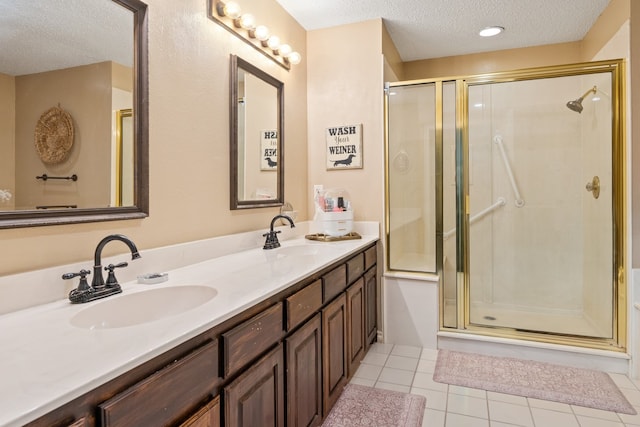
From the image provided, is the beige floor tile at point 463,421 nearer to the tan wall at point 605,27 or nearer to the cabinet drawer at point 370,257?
the cabinet drawer at point 370,257

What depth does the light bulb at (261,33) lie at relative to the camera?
7.18ft

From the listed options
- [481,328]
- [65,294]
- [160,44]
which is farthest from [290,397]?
[481,328]

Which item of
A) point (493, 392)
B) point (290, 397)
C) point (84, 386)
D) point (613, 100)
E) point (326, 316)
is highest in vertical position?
point (613, 100)

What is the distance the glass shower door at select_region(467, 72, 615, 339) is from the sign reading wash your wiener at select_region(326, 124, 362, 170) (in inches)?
32.4

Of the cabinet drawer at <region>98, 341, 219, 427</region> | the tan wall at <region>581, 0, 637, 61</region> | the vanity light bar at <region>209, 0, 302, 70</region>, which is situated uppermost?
the tan wall at <region>581, 0, 637, 61</region>

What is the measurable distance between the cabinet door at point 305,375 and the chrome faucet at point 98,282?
0.61 meters

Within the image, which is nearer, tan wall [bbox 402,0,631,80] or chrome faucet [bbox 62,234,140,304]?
chrome faucet [bbox 62,234,140,304]

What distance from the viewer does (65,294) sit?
116 centimetres

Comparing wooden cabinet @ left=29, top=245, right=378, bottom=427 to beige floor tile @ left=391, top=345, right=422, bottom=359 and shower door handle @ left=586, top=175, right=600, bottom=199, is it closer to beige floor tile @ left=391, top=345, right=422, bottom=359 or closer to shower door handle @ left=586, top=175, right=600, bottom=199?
beige floor tile @ left=391, top=345, right=422, bottom=359

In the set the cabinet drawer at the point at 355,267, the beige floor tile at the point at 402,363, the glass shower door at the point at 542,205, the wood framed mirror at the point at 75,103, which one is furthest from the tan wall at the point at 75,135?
the glass shower door at the point at 542,205

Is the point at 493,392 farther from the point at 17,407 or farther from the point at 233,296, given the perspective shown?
the point at 17,407

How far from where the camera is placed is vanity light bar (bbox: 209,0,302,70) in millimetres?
1895

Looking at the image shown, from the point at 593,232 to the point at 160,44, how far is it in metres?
2.94

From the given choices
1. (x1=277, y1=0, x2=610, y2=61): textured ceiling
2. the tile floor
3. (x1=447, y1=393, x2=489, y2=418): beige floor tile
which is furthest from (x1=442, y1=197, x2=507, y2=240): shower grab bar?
(x1=277, y1=0, x2=610, y2=61): textured ceiling
